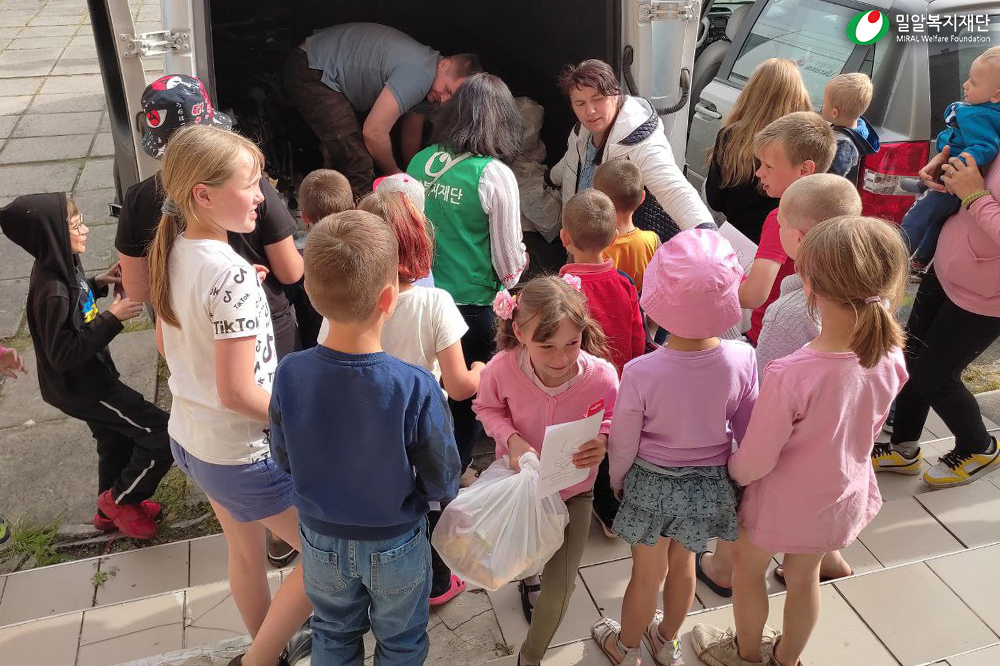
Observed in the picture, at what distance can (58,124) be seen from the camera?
7992 mm

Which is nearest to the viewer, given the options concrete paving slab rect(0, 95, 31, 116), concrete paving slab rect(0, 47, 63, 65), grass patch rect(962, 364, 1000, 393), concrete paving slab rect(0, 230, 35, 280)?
grass patch rect(962, 364, 1000, 393)

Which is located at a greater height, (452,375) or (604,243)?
(604,243)

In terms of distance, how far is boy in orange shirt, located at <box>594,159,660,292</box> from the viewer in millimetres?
2965

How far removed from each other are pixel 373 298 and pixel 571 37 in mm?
3481

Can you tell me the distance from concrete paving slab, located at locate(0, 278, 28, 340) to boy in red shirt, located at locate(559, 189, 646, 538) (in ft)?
12.5

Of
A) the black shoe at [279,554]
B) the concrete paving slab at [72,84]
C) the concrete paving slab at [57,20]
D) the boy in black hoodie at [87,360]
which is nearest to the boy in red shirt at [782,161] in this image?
the black shoe at [279,554]

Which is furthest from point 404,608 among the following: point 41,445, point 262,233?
point 41,445

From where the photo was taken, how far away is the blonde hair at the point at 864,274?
1.89 metres

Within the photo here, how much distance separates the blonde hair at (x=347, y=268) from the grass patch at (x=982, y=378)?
3670 mm

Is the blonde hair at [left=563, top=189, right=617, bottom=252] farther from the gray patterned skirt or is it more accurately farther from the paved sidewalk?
the paved sidewalk

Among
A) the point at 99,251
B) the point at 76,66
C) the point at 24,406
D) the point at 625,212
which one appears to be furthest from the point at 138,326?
the point at 76,66

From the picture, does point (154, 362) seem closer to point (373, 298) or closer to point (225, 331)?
point (225, 331)

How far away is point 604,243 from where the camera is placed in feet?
8.63

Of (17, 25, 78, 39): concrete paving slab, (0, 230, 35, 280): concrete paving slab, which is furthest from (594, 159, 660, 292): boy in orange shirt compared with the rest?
(17, 25, 78, 39): concrete paving slab
